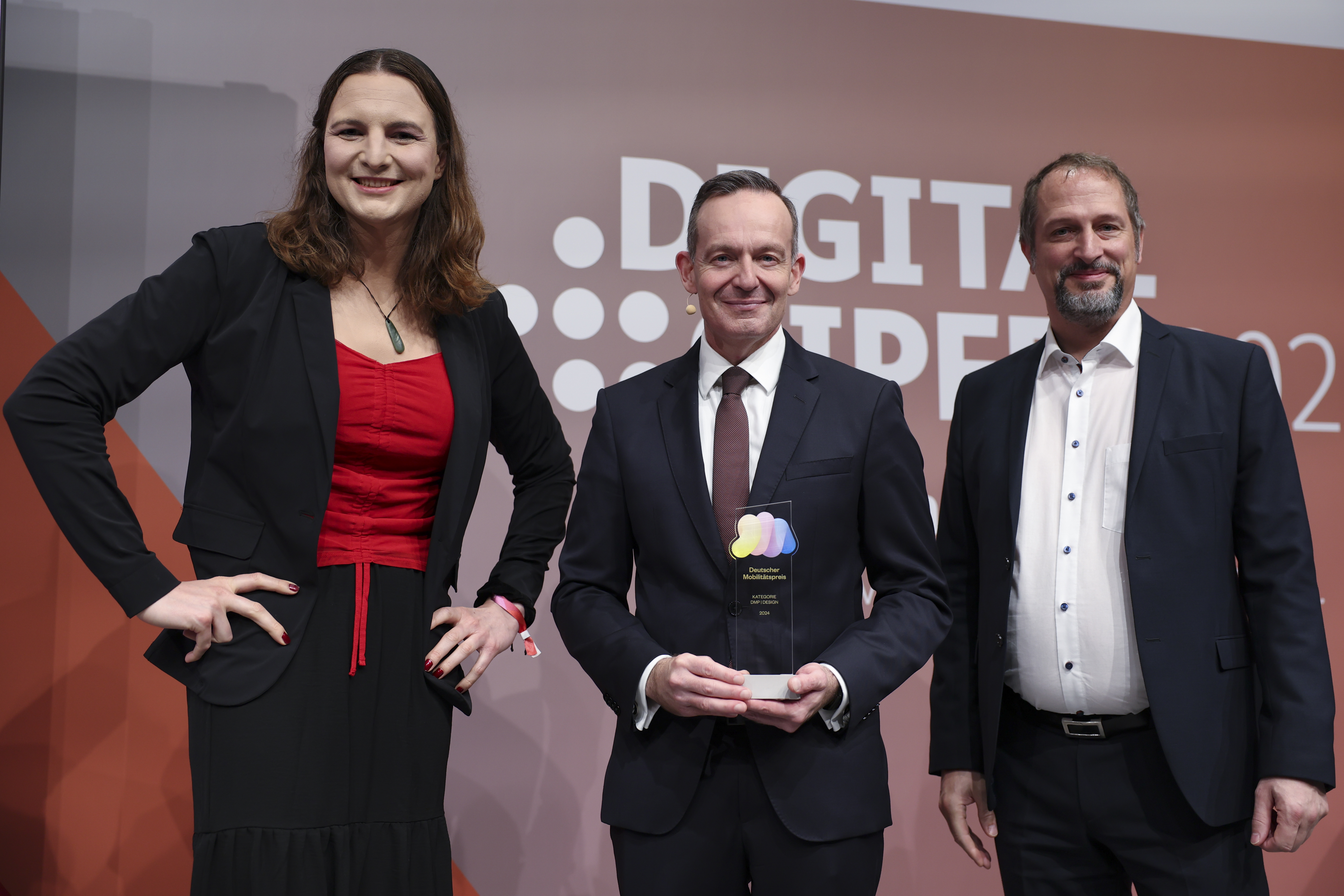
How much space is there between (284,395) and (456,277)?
40cm

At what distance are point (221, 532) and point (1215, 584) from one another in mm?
1845

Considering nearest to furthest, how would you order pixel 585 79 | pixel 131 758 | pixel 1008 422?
pixel 1008 422 < pixel 131 758 < pixel 585 79

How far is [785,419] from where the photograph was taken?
197 centimetres

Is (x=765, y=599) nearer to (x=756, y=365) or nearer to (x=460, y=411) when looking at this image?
(x=756, y=365)

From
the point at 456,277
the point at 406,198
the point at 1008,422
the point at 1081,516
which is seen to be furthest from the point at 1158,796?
the point at 406,198

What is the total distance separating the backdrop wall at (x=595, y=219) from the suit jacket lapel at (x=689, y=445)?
1.41m

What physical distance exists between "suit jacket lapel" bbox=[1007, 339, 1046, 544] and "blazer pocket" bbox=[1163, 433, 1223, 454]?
29 cm

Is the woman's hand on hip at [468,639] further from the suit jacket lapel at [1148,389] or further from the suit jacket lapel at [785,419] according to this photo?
→ the suit jacket lapel at [1148,389]

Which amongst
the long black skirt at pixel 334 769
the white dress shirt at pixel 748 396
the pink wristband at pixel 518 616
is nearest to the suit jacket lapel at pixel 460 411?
the long black skirt at pixel 334 769

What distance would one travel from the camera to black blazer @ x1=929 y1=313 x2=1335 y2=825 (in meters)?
2.03

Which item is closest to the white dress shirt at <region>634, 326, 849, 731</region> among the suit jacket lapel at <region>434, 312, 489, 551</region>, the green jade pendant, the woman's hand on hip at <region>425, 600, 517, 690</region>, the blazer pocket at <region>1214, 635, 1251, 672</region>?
the woman's hand on hip at <region>425, 600, 517, 690</region>

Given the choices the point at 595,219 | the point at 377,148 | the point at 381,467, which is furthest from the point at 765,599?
the point at 595,219

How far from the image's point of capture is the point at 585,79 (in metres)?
3.57

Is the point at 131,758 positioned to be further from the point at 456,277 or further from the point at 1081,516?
the point at 1081,516
